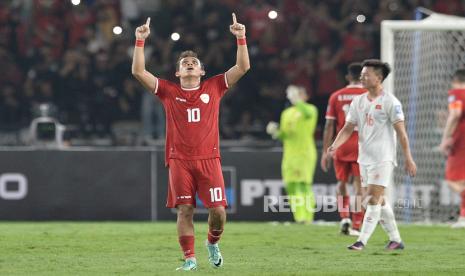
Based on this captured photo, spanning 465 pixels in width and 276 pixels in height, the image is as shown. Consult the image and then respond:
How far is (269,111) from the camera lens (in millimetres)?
21469

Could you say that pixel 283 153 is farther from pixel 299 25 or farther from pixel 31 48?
pixel 31 48

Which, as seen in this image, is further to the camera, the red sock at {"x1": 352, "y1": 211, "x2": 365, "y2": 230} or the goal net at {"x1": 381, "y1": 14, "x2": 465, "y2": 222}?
the goal net at {"x1": 381, "y1": 14, "x2": 465, "y2": 222}

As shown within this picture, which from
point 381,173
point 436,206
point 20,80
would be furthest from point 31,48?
point 381,173

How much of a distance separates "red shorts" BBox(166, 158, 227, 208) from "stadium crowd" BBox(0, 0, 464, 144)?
1031cm

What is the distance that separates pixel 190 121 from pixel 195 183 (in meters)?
0.56

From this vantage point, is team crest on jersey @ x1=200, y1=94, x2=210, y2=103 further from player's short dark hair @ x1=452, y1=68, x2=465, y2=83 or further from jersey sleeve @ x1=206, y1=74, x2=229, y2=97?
player's short dark hair @ x1=452, y1=68, x2=465, y2=83

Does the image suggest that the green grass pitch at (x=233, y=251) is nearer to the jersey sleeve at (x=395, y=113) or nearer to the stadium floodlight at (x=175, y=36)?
the jersey sleeve at (x=395, y=113)

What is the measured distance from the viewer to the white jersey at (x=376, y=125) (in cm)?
1234

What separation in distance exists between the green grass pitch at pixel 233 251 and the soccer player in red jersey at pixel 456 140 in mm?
990

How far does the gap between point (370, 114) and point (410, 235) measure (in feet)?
10.3

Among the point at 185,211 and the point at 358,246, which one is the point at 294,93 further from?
the point at 185,211

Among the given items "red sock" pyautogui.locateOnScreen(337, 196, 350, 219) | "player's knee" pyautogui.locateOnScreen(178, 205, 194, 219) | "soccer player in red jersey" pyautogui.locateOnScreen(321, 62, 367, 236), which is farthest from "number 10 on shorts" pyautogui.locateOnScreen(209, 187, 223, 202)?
"red sock" pyautogui.locateOnScreen(337, 196, 350, 219)

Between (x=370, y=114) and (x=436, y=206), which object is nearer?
(x=370, y=114)

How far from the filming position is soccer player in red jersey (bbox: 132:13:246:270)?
10227mm
